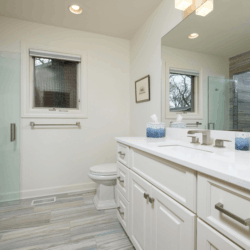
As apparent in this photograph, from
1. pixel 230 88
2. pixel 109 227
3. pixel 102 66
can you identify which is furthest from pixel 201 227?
pixel 102 66

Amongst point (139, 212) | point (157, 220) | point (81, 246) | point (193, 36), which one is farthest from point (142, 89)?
point (81, 246)

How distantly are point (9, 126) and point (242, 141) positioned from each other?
7.79 feet

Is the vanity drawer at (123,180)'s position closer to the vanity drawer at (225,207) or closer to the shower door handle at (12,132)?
the vanity drawer at (225,207)

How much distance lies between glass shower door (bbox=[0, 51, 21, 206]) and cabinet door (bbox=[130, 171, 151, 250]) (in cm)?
164

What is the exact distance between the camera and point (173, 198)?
803 millimetres

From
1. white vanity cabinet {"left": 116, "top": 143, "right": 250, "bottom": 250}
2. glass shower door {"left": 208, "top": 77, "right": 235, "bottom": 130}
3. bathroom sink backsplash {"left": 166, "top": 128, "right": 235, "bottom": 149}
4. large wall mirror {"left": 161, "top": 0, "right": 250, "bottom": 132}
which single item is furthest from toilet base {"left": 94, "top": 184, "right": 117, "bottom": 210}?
glass shower door {"left": 208, "top": 77, "right": 235, "bottom": 130}

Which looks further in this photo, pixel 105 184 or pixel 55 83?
pixel 55 83

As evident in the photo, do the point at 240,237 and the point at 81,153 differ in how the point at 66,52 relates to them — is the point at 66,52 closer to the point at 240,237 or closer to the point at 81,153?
the point at 81,153

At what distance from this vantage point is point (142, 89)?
2.24 metres

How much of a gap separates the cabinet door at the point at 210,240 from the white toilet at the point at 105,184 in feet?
4.33

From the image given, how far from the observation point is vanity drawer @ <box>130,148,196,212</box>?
689 mm

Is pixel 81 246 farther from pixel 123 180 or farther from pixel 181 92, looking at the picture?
pixel 181 92

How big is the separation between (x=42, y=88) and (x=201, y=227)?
93.7 inches

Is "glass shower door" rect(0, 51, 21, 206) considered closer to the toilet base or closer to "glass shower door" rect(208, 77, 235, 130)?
the toilet base
